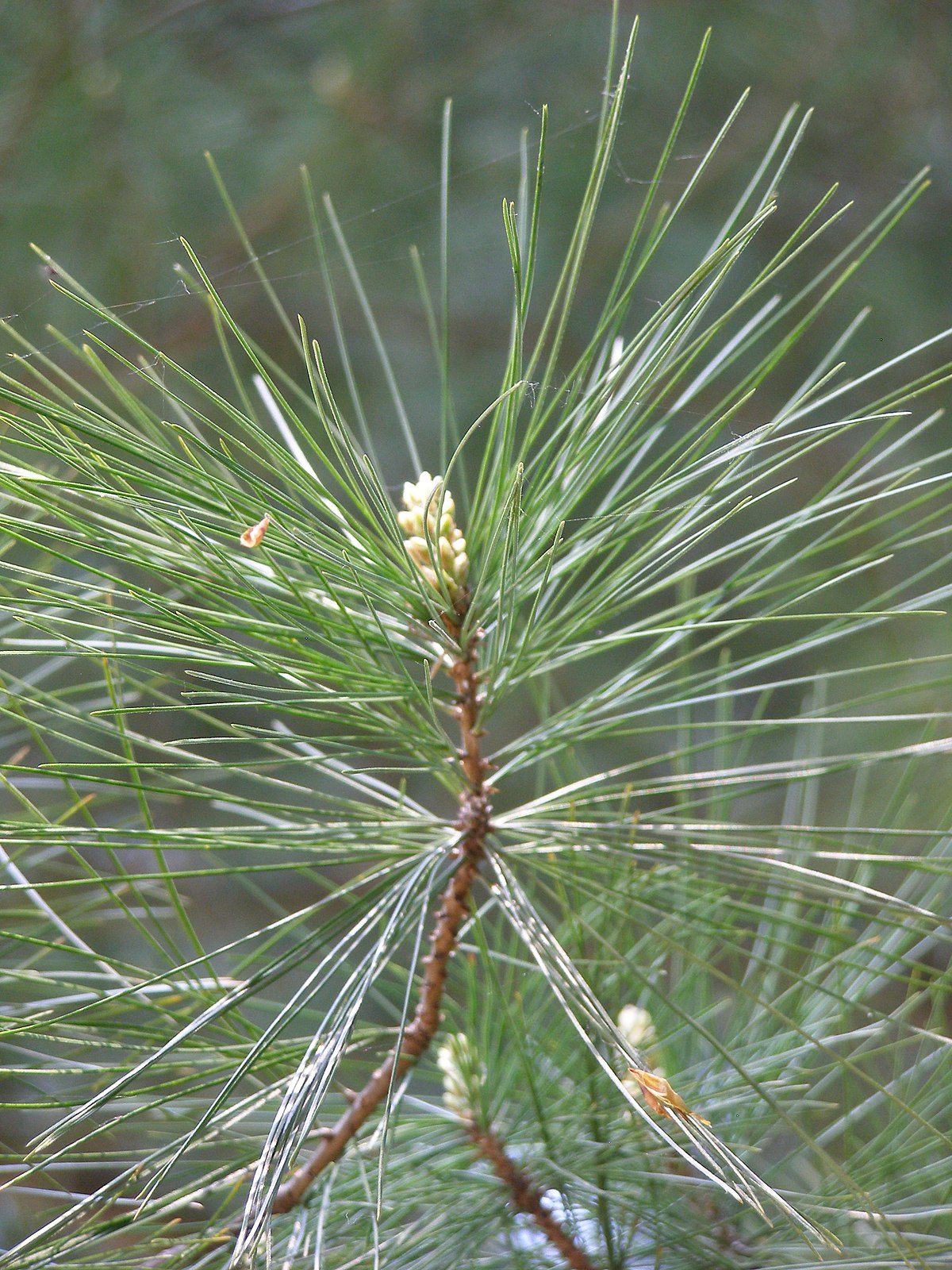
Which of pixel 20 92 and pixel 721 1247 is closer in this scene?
pixel 721 1247

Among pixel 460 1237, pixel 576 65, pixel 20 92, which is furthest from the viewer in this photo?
pixel 576 65

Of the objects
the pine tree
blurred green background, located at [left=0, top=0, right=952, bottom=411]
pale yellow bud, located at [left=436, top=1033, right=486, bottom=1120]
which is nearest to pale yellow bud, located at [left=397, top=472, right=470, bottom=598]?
the pine tree

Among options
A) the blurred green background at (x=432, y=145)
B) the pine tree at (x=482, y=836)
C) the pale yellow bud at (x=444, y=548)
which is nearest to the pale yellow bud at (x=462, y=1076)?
the pine tree at (x=482, y=836)

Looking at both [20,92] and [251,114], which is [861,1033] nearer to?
[20,92]

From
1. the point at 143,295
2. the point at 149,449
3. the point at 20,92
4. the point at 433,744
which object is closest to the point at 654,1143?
the point at 433,744

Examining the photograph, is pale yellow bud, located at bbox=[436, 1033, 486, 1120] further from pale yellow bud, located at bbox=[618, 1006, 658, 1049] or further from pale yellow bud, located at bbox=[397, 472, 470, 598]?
pale yellow bud, located at bbox=[397, 472, 470, 598]

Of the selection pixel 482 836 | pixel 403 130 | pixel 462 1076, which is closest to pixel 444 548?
pixel 482 836

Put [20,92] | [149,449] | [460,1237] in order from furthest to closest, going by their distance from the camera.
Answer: [20,92]
[460,1237]
[149,449]
